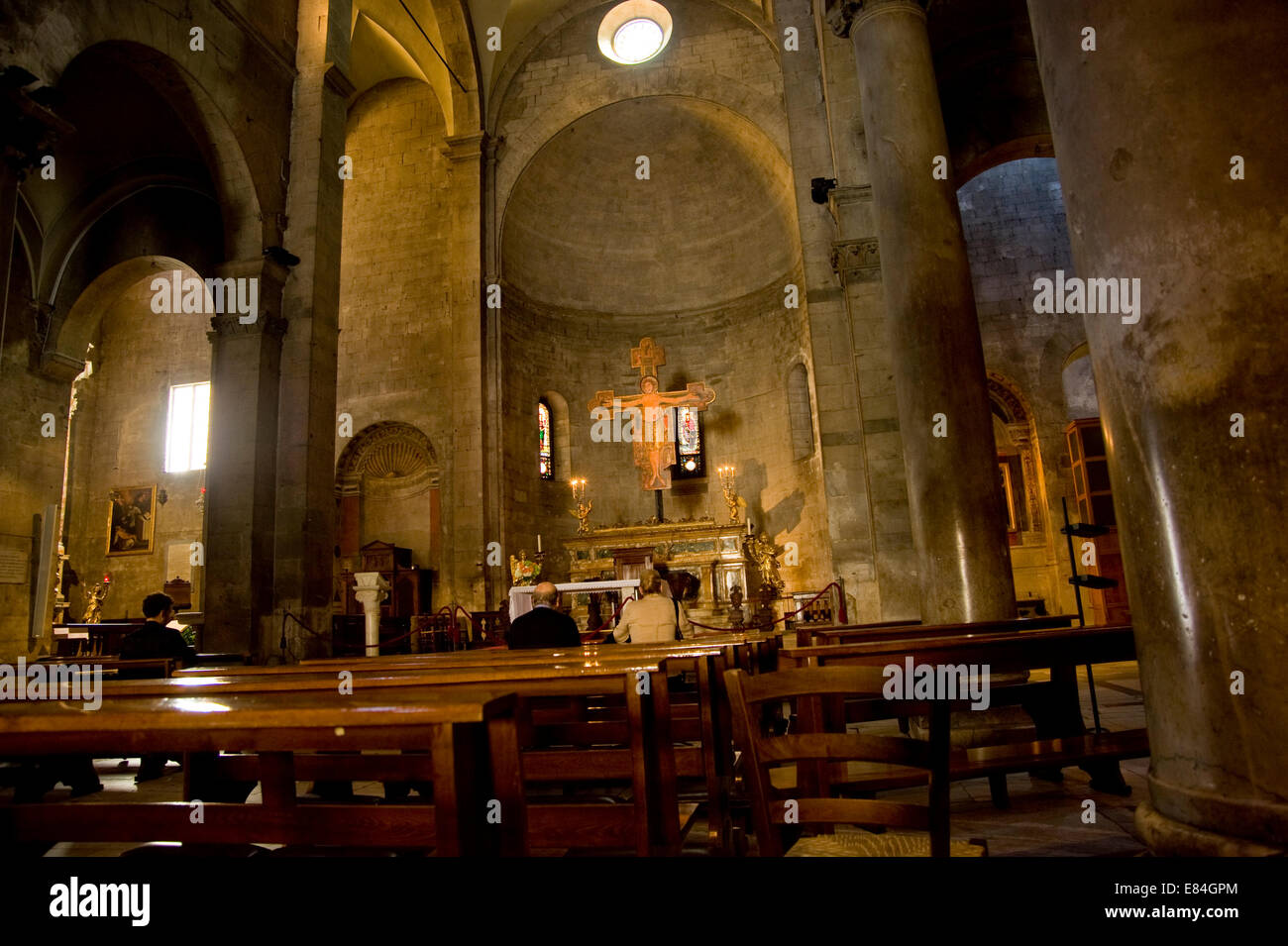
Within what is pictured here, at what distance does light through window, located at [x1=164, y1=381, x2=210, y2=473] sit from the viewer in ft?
61.1

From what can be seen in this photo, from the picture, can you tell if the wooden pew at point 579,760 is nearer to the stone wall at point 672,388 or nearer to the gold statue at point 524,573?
the gold statue at point 524,573

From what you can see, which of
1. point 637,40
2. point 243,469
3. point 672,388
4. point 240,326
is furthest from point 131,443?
point 637,40

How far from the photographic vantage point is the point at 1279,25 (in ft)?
6.84

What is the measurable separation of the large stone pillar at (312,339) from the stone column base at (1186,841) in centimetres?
920

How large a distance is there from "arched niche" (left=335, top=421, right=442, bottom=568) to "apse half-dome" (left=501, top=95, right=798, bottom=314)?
4280mm

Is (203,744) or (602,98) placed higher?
(602,98)

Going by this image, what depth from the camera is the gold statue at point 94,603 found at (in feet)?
52.6

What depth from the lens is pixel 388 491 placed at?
16391 millimetres

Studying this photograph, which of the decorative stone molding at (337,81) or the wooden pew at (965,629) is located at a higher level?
the decorative stone molding at (337,81)

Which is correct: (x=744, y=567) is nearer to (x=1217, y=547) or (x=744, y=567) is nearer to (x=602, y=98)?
(x=602, y=98)

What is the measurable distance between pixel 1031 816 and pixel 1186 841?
4.51 ft

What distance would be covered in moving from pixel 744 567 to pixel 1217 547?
12.8 m

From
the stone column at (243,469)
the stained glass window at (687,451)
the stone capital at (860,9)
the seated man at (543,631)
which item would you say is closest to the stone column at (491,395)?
the stained glass window at (687,451)
